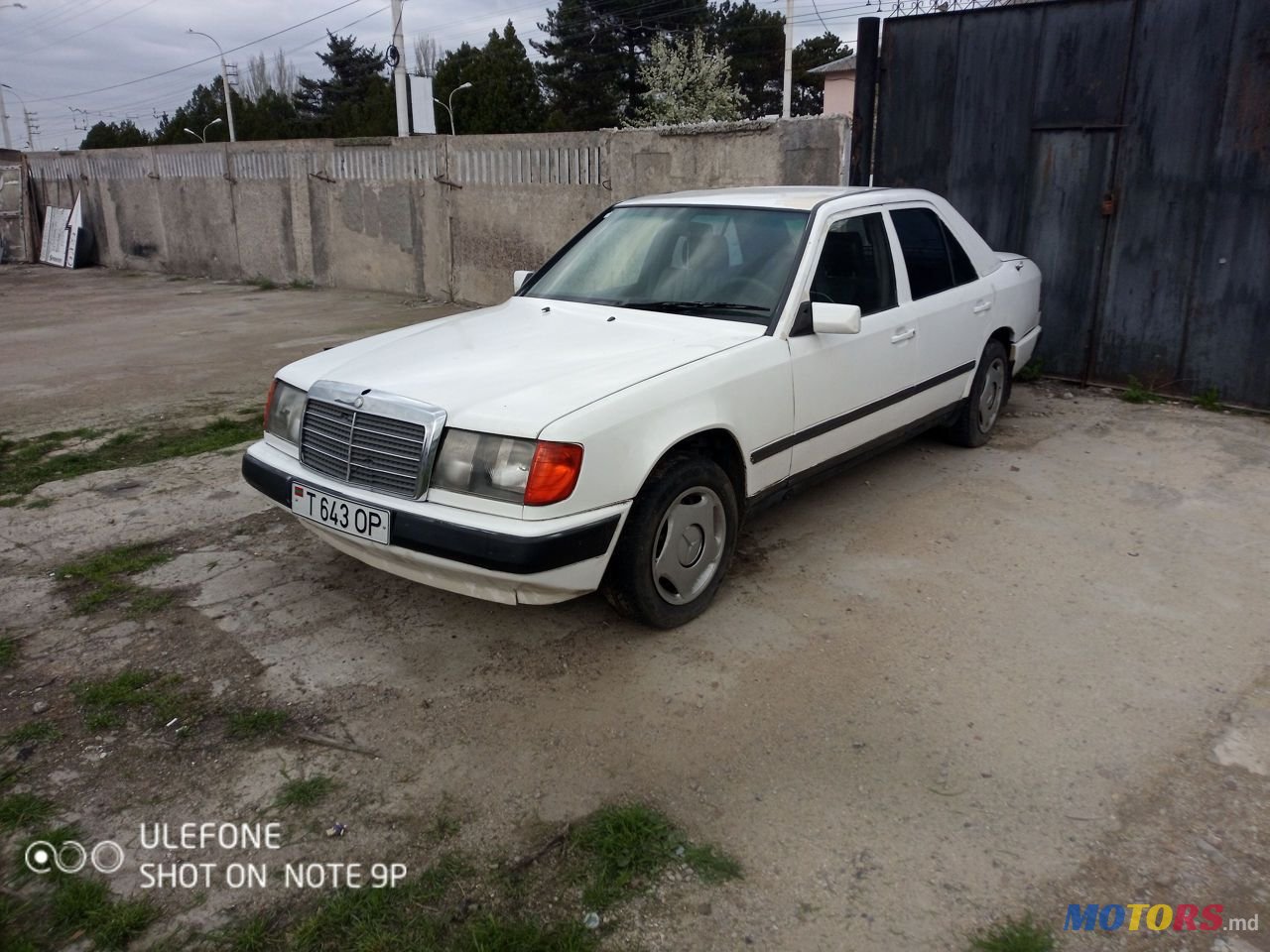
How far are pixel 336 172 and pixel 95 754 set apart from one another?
12141 millimetres

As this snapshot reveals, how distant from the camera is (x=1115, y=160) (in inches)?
278

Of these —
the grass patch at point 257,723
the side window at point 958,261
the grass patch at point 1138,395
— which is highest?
the side window at point 958,261

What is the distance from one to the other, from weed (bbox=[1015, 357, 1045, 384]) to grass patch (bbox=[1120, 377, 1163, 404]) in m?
0.64

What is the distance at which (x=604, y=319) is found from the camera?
4320 mm

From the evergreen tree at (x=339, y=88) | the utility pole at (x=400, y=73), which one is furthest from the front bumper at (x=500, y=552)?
the evergreen tree at (x=339, y=88)

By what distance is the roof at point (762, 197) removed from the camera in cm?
459

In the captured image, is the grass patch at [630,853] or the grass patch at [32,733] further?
the grass patch at [32,733]

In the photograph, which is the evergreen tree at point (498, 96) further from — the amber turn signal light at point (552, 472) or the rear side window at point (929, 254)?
the amber turn signal light at point (552, 472)

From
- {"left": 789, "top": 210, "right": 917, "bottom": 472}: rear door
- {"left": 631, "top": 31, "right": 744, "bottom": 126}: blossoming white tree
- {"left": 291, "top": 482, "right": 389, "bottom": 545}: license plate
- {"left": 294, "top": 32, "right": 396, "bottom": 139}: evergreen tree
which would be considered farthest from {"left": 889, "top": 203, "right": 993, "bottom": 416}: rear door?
{"left": 294, "top": 32, "right": 396, "bottom": 139}: evergreen tree

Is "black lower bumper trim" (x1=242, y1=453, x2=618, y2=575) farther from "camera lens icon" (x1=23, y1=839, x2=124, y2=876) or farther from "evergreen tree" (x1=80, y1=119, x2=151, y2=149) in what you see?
"evergreen tree" (x1=80, y1=119, x2=151, y2=149)

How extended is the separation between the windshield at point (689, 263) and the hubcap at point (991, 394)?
2.13 m

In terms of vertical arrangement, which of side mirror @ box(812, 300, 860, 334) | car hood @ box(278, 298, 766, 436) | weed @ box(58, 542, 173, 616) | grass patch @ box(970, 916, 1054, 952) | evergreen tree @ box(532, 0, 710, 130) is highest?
evergreen tree @ box(532, 0, 710, 130)

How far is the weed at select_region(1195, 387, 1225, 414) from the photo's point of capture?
22.7ft

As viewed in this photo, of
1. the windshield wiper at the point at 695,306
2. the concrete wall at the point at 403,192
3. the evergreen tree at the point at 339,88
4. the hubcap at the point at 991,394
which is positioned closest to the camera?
the windshield wiper at the point at 695,306
